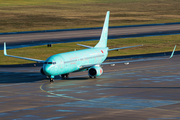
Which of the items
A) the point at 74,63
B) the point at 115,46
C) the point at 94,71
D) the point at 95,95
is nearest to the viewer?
the point at 95,95

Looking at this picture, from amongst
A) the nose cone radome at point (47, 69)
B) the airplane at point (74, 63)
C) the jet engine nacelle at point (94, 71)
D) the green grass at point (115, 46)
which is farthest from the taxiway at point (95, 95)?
the green grass at point (115, 46)

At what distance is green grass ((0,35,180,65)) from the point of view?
281ft

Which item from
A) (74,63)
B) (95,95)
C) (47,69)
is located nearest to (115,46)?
(74,63)

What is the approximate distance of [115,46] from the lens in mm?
101000

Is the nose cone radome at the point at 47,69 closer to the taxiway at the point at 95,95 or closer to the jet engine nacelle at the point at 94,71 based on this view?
the taxiway at the point at 95,95

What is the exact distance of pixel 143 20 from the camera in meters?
174

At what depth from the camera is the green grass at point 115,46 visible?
85.6 m

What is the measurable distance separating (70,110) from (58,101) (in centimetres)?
524

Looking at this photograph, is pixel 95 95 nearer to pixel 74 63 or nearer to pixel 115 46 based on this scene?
pixel 74 63

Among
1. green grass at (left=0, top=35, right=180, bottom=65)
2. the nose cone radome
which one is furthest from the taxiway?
green grass at (left=0, top=35, right=180, bottom=65)

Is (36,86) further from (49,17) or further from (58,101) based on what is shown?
(49,17)

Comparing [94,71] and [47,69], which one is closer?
[47,69]

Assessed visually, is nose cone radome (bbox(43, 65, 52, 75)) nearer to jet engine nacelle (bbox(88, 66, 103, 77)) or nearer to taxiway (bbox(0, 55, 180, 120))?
taxiway (bbox(0, 55, 180, 120))

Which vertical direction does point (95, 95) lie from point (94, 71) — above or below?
below
